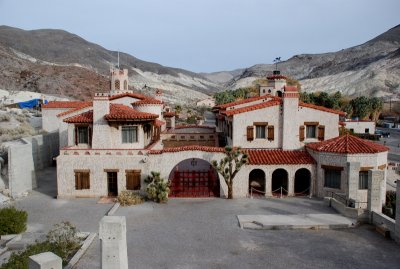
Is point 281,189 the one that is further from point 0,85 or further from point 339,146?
point 0,85

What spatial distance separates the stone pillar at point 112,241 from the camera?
37.1 feet

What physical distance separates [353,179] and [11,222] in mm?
19796

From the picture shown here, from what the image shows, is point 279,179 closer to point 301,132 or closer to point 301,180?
point 301,180

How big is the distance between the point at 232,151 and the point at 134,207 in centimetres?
765

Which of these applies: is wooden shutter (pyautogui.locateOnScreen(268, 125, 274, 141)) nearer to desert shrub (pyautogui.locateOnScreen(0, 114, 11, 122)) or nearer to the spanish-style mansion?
the spanish-style mansion

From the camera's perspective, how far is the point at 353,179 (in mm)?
23734

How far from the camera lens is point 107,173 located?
89.1 ft

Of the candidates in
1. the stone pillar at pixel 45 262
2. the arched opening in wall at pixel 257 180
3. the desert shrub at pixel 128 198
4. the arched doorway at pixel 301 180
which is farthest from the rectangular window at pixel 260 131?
the stone pillar at pixel 45 262

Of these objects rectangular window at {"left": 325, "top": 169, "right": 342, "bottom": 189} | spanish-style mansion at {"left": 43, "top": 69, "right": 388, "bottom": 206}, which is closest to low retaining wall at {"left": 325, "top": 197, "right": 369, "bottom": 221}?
spanish-style mansion at {"left": 43, "top": 69, "right": 388, "bottom": 206}

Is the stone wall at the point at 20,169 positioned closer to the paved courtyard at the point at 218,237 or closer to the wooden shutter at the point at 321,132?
the paved courtyard at the point at 218,237

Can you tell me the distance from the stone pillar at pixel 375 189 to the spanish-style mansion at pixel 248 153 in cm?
218

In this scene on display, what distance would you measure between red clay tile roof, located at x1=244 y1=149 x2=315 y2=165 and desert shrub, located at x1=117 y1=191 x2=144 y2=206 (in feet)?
27.0

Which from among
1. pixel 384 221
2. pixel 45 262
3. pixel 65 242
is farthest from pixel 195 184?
pixel 45 262

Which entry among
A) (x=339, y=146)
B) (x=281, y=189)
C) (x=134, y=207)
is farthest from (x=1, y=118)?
(x=339, y=146)
